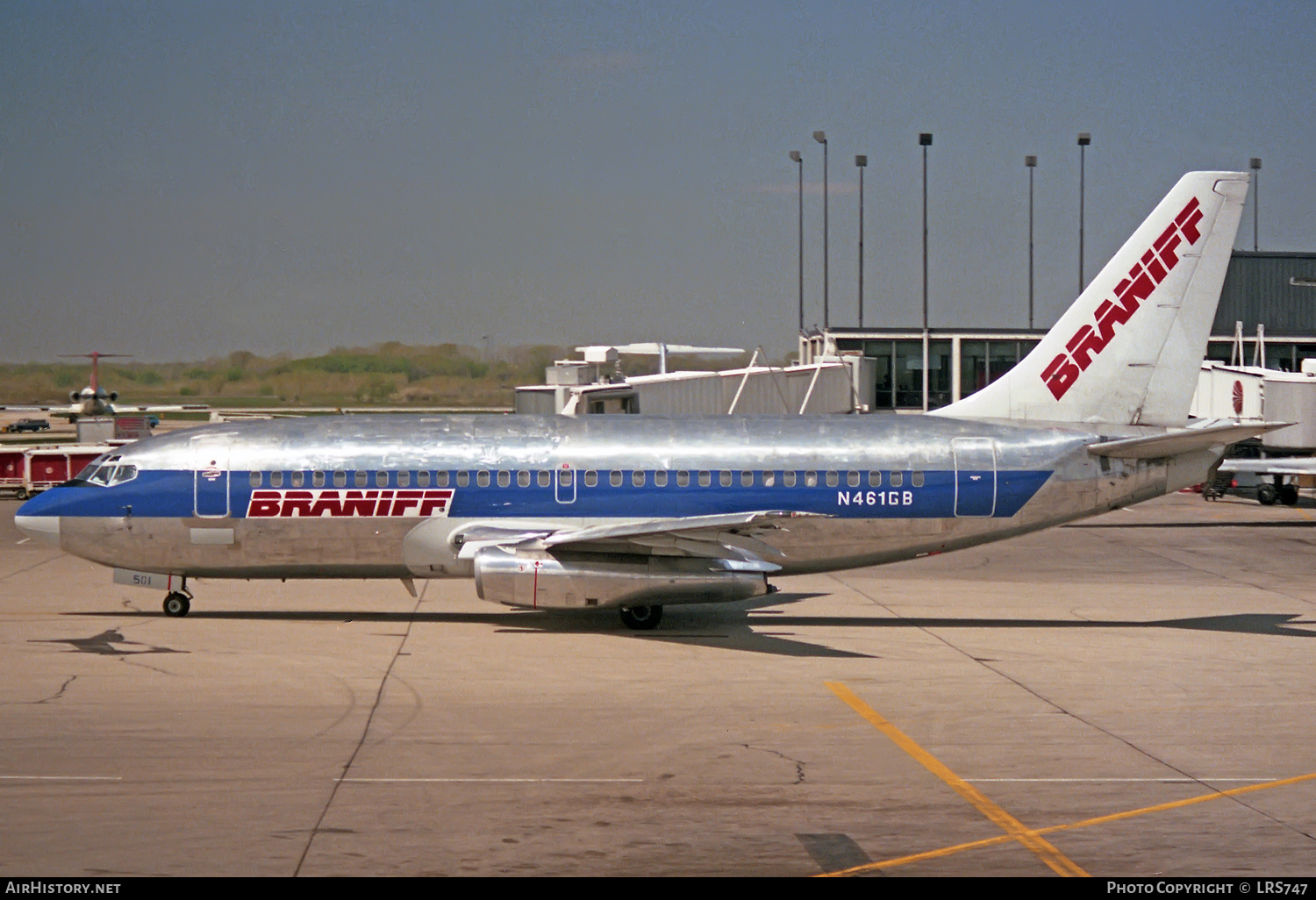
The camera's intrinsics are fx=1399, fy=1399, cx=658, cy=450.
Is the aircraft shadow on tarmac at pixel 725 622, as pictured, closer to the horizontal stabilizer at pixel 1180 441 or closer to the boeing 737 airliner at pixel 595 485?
the boeing 737 airliner at pixel 595 485

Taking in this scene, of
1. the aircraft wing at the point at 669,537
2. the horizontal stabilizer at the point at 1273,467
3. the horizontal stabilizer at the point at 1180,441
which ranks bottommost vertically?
the horizontal stabilizer at the point at 1273,467

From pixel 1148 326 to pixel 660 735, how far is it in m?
15.0

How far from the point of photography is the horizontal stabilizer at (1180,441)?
25.8 m

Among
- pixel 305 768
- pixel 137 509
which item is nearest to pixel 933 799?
pixel 305 768

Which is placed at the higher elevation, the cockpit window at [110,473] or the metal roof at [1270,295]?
the metal roof at [1270,295]

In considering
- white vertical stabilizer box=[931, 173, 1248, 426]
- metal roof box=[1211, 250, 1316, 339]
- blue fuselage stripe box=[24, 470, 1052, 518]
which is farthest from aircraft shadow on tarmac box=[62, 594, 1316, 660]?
metal roof box=[1211, 250, 1316, 339]

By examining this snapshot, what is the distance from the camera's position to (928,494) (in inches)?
1046

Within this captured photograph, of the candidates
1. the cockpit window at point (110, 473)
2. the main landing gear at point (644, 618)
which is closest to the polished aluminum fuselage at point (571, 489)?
the cockpit window at point (110, 473)

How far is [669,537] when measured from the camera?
24.5m

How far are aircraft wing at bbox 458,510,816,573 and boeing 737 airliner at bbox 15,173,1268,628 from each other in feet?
0.35

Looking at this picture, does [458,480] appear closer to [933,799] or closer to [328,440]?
[328,440]

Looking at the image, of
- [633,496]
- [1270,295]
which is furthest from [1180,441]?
[1270,295]

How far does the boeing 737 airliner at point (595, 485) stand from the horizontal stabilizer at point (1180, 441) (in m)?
0.05

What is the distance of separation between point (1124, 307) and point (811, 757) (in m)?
14.8
